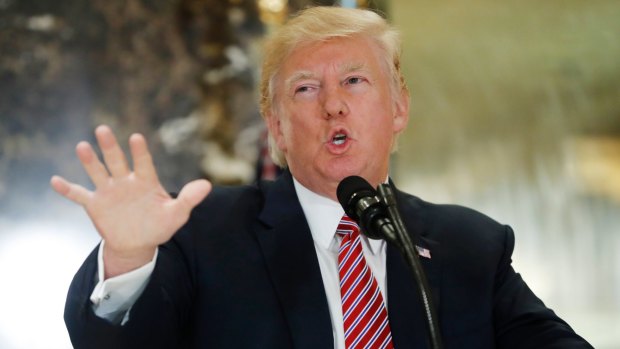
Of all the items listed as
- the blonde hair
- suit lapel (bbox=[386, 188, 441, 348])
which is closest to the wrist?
suit lapel (bbox=[386, 188, 441, 348])

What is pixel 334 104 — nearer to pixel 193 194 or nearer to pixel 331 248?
pixel 331 248

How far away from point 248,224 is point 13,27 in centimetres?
299

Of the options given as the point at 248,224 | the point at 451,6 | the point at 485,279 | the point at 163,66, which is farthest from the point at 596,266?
the point at 248,224

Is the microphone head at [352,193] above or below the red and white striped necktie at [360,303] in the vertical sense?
above

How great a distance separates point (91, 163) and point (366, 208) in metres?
0.51

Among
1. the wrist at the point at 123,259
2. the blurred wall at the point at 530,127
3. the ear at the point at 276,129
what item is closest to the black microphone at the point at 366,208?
the wrist at the point at 123,259

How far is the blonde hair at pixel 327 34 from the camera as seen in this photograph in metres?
2.38

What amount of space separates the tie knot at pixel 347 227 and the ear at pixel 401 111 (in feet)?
1.37

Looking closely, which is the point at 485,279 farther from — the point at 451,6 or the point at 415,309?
the point at 451,6

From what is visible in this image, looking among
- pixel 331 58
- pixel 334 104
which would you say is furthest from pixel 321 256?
pixel 331 58

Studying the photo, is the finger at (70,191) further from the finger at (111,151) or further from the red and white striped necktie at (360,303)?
the red and white striped necktie at (360,303)

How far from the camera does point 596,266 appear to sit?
16.8 ft

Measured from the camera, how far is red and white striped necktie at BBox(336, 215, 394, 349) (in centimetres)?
208

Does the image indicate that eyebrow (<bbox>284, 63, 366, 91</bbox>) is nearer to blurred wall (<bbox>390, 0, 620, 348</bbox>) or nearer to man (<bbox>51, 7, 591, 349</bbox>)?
man (<bbox>51, 7, 591, 349</bbox>)
